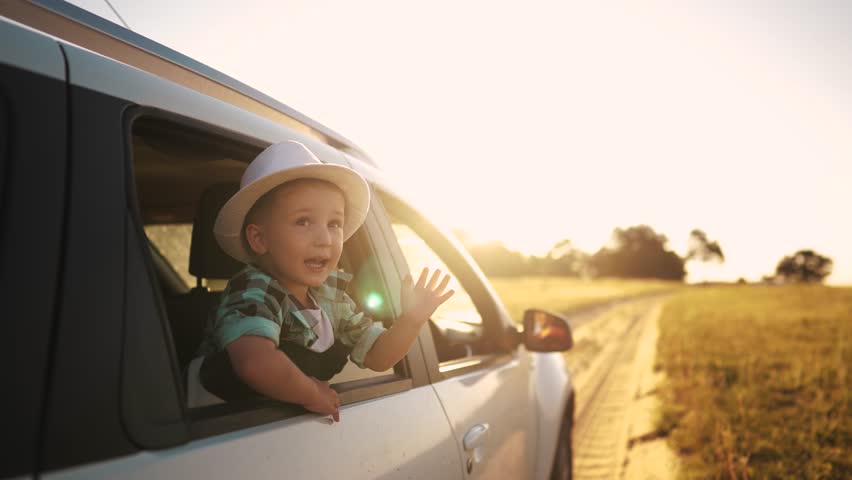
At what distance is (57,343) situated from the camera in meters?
0.84

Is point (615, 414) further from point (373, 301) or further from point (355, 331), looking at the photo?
point (355, 331)

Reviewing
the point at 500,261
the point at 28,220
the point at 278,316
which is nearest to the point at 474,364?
the point at 278,316

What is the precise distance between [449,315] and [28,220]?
252cm

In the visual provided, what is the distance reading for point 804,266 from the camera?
138 meters

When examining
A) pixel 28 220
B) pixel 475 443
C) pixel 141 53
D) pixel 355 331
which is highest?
pixel 141 53

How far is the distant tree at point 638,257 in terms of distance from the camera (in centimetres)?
13475

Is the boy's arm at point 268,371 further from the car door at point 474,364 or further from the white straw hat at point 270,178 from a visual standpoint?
the car door at point 474,364

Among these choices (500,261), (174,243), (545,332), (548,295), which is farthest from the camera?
(500,261)

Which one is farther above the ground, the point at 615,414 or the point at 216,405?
the point at 216,405


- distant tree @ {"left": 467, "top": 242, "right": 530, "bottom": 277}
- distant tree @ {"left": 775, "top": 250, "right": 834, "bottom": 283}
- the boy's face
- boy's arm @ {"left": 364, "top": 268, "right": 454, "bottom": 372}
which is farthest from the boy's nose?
distant tree @ {"left": 775, "top": 250, "right": 834, "bottom": 283}

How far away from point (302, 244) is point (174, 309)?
0.85 metres

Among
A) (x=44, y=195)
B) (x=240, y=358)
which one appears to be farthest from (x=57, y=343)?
(x=240, y=358)

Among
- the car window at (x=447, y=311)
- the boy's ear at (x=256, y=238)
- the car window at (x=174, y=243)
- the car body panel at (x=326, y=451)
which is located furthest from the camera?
the car window at (x=174, y=243)

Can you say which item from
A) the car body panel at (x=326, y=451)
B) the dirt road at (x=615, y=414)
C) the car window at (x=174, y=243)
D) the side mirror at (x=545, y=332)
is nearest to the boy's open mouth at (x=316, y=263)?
Result: the car body panel at (x=326, y=451)
